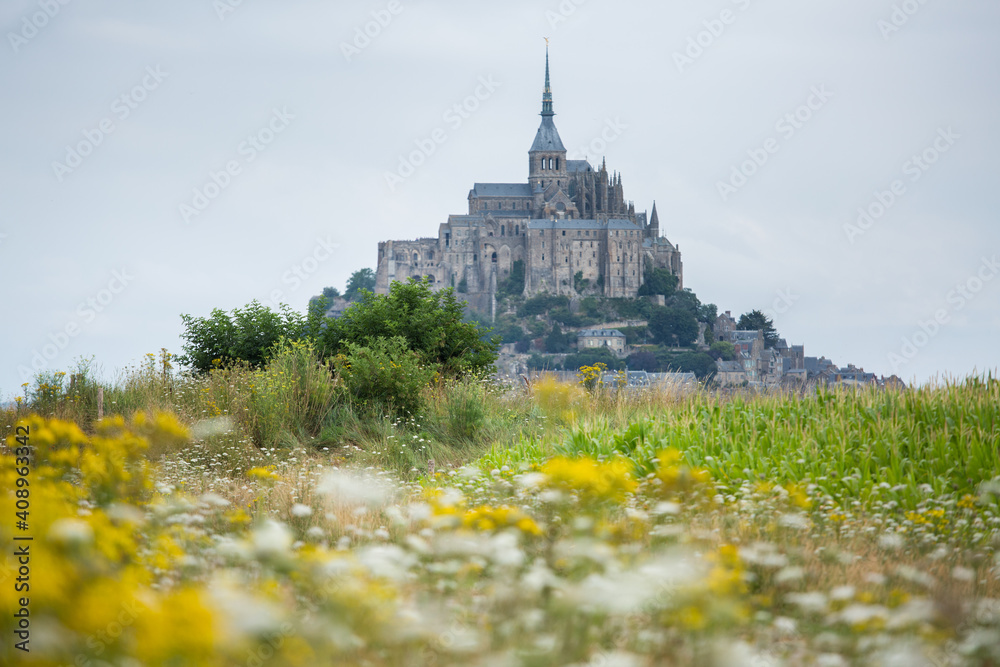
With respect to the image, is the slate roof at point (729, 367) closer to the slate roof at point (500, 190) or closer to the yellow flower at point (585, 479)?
the slate roof at point (500, 190)

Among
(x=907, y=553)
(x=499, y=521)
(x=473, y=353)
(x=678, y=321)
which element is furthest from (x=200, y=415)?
(x=678, y=321)

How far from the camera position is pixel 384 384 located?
12.3m

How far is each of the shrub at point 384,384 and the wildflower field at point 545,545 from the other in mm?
2079

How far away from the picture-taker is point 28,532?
3.42m

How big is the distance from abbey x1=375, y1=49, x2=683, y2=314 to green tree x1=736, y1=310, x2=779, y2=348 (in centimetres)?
1004

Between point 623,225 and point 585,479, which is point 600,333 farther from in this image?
point 585,479

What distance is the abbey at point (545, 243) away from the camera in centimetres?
10706

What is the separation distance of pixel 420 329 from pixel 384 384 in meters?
3.29

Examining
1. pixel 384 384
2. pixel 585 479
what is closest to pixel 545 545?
pixel 585 479

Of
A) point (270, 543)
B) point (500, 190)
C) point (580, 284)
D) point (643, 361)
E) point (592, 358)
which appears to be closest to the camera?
point (270, 543)

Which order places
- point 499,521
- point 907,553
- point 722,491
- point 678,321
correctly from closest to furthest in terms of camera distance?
point 499,521 → point 907,553 → point 722,491 → point 678,321

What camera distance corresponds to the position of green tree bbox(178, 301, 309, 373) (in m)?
16.6

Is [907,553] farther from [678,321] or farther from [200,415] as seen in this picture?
[678,321]

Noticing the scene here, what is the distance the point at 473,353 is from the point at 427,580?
12.2 metres
